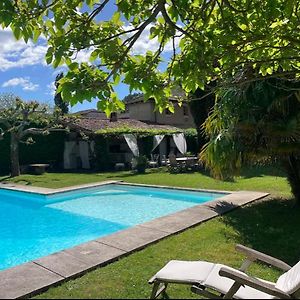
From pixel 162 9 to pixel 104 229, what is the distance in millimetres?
8896

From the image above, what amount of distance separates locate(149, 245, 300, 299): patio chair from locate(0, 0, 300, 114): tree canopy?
214 centimetres

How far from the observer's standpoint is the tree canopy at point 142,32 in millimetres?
3713

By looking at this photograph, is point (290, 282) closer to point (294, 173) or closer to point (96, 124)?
point (294, 173)

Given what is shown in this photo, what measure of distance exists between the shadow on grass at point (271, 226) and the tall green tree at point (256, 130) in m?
1.00

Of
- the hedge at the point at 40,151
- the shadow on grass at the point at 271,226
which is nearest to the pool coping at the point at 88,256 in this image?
the shadow on grass at the point at 271,226

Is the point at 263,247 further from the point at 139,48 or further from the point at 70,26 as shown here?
the point at 70,26

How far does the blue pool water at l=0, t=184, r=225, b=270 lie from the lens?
1051 centimetres

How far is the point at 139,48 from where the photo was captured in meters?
4.70

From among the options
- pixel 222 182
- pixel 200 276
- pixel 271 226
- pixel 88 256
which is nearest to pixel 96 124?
pixel 222 182

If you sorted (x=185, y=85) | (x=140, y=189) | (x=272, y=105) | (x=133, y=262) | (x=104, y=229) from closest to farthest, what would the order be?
(x=185, y=85), (x=133, y=262), (x=272, y=105), (x=104, y=229), (x=140, y=189)

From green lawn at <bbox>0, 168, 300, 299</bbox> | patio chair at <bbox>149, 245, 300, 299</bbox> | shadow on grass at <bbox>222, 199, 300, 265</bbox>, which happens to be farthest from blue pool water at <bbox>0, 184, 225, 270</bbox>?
patio chair at <bbox>149, 245, 300, 299</bbox>

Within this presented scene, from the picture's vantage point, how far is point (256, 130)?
9.80 metres

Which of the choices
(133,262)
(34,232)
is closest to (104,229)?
(34,232)

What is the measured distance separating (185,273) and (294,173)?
7.66 metres
